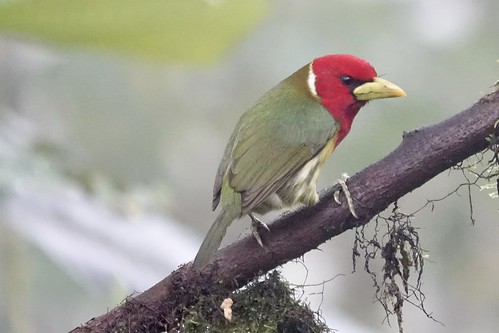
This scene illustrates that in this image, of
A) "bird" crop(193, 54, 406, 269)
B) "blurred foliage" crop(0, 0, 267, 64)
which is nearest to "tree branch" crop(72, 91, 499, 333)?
"bird" crop(193, 54, 406, 269)

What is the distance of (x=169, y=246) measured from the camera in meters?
2.97

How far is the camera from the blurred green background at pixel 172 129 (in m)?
2.67

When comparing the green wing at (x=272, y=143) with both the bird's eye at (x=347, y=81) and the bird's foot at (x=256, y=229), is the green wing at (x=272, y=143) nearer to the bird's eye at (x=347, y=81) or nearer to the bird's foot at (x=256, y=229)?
the bird's eye at (x=347, y=81)

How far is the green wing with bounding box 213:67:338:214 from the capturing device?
273 centimetres

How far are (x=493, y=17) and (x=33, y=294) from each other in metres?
3.40

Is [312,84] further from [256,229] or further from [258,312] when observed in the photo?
[258,312]

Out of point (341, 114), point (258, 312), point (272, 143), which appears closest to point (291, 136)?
point (272, 143)

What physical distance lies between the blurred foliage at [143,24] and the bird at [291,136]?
0.99ft

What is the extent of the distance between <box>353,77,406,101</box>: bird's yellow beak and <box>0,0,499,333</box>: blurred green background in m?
0.46

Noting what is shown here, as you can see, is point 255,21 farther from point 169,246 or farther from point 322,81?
point 169,246

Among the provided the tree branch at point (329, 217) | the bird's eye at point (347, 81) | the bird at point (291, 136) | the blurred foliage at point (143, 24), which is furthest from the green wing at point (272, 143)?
the tree branch at point (329, 217)

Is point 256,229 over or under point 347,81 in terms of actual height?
under

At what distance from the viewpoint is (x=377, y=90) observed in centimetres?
294

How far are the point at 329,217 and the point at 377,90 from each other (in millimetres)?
869
